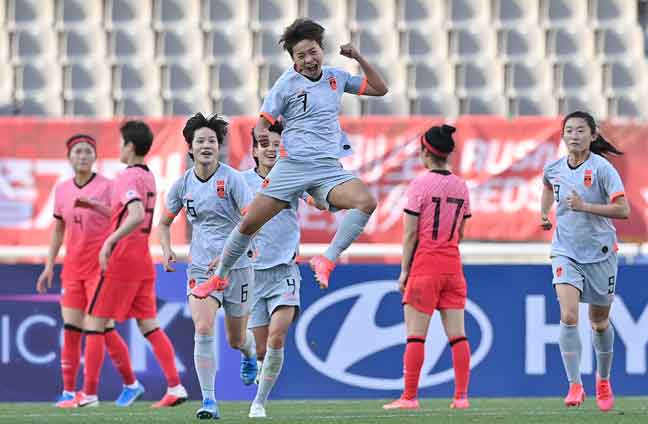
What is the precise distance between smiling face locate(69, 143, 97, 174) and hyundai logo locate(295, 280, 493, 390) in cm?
230

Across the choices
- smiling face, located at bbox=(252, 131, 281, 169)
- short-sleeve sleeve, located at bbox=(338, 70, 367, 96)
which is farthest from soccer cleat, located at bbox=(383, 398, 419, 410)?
short-sleeve sleeve, located at bbox=(338, 70, 367, 96)

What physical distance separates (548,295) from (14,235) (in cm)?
490

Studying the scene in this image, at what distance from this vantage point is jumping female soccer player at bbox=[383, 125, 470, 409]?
8.70 metres

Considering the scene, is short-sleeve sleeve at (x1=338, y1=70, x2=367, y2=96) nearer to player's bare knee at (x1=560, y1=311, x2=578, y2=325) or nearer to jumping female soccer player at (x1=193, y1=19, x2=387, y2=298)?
jumping female soccer player at (x1=193, y1=19, x2=387, y2=298)

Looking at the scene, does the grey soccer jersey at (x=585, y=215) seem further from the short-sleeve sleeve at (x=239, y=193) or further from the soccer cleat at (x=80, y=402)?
the soccer cleat at (x=80, y=402)

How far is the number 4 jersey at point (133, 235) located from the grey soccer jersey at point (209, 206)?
4.26 feet

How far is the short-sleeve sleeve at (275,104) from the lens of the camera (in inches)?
262

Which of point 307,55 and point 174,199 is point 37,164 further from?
point 307,55

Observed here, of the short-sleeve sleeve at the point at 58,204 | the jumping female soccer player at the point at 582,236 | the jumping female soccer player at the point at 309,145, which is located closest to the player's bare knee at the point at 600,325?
the jumping female soccer player at the point at 582,236

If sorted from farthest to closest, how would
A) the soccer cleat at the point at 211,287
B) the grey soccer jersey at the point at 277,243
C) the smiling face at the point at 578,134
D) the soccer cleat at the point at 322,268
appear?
the grey soccer jersey at the point at 277,243 → the smiling face at the point at 578,134 → the soccer cleat at the point at 211,287 → the soccer cleat at the point at 322,268

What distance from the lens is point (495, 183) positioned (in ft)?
40.3

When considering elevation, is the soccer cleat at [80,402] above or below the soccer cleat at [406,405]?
below

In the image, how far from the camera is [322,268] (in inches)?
259

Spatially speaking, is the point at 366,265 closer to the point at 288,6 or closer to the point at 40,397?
the point at 40,397
